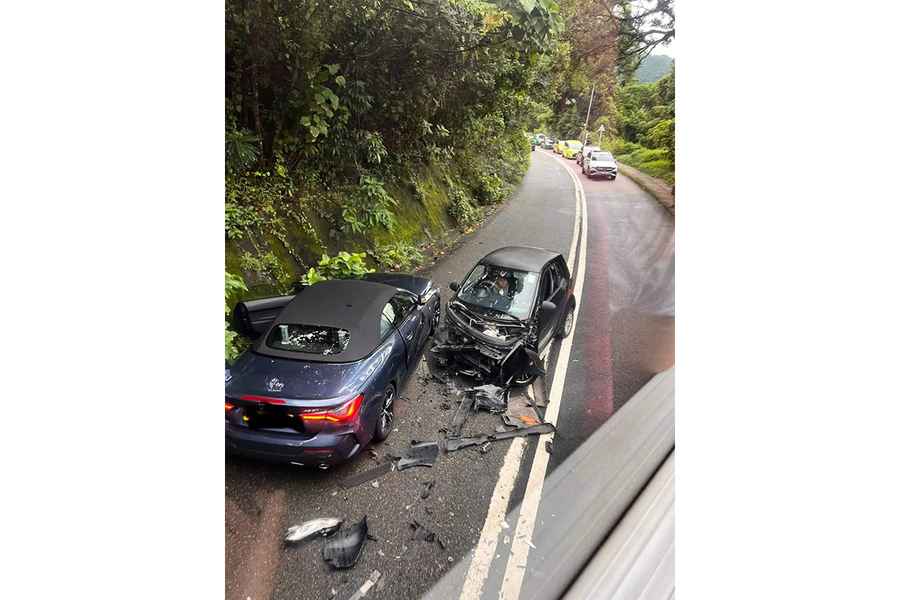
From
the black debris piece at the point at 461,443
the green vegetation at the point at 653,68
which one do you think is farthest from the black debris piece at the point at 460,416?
the green vegetation at the point at 653,68

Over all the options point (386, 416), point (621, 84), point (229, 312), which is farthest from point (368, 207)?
point (621, 84)

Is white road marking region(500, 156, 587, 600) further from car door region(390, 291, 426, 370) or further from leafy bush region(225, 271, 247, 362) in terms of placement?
leafy bush region(225, 271, 247, 362)

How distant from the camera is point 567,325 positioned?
4.66 ft

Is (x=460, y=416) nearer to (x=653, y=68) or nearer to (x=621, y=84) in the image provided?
(x=621, y=84)

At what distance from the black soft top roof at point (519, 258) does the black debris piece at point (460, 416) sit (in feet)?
1.35

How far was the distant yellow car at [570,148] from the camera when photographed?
155 cm

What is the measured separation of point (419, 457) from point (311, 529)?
28 centimetres

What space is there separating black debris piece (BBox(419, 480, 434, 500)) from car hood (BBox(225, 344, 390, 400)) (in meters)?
0.28

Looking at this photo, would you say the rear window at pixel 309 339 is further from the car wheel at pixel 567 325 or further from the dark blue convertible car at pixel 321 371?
the car wheel at pixel 567 325

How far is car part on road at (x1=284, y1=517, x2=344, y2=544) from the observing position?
3.14 ft

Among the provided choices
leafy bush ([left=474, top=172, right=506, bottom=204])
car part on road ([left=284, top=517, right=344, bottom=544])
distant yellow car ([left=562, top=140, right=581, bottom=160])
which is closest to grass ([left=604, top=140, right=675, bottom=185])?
distant yellow car ([left=562, top=140, right=581, bottom=160])
